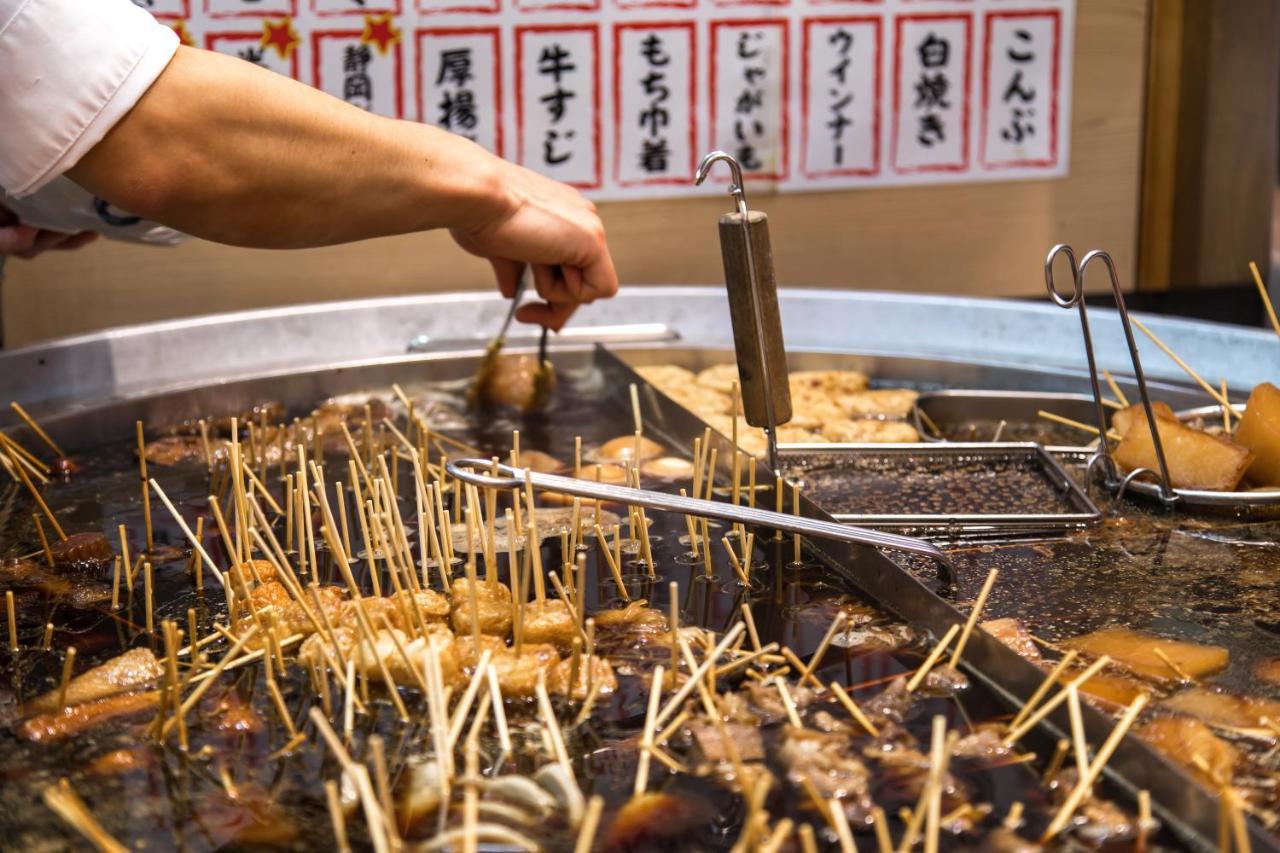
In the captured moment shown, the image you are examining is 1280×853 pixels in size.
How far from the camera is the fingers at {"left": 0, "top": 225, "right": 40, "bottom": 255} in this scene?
2.76 meters

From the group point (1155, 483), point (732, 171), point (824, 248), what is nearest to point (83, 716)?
point (732, 171)

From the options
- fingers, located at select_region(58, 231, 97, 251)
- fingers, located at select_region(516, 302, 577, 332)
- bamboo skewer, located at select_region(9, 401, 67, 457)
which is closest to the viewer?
bamboo skewer, located at select_region(9, 401, 67, 457)

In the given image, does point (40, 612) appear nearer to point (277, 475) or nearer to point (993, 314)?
point (277, 475)

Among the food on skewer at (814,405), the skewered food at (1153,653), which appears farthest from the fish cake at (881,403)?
the skewered food at (1153,653)

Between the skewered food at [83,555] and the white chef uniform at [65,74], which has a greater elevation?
the white chef uniform at [65,74]

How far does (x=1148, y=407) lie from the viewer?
2236 mm

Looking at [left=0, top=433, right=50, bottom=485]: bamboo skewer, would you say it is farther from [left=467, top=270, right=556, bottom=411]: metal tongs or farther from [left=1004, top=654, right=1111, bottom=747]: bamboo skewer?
[left=1004, top=654, right=1111, bottom=747]: bamboo skewer

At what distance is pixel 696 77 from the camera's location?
4.05 meters

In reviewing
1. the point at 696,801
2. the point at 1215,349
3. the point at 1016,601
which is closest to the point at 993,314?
the point at 1215,349

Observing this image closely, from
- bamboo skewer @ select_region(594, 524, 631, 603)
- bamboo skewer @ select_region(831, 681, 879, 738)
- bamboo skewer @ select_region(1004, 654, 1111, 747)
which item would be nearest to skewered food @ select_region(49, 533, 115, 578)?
bamboo skewer @ select_region(594, 524, 631, 603)

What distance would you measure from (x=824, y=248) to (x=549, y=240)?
194cm

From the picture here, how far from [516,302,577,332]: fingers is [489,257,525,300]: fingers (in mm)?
59

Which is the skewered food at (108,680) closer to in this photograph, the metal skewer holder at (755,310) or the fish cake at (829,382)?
the metal skewer holder at (755,310)

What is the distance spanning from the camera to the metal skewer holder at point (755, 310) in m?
2.19
